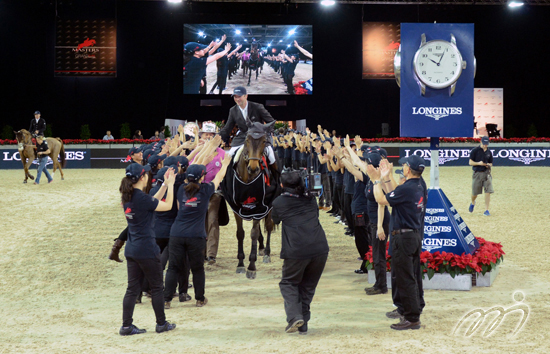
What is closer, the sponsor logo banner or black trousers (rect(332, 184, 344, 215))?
black trousers (rect(332, 184, 344, 215))

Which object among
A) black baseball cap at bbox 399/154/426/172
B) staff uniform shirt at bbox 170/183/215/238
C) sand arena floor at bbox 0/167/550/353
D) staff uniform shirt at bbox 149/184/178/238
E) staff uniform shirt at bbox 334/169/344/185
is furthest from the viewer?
staff uniform shirt at bbox 334/169/344/185

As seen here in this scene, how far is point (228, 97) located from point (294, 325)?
26975mm

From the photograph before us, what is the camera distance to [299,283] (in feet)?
18.3

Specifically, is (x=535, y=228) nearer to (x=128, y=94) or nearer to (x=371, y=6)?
(x=371, y=6)

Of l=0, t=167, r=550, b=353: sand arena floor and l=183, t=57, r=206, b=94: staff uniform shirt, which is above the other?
l=183, t=57, r=206, b=94: staff uniform shirt

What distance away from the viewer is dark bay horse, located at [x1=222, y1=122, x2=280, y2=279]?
24.6ft

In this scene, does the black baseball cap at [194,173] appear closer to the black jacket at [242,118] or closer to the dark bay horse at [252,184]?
the dark bay horse at [252,184]

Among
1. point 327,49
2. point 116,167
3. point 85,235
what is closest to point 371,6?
point 327,49

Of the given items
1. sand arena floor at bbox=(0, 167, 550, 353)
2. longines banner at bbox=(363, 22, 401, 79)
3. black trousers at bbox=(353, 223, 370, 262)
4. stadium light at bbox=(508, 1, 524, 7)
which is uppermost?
stadium light at bbox=(508, 1, 524, 7)

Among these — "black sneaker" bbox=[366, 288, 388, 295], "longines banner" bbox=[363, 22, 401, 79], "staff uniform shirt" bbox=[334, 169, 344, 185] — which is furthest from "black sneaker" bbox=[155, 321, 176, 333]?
"longines banner" bbox=[363, 22, 401, 79]

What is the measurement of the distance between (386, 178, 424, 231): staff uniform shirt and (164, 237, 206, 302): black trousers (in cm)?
216

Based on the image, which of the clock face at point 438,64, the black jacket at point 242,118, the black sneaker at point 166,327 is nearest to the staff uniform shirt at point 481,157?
the clock face at point 438,64

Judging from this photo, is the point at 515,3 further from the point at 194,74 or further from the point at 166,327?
the point at 166,327

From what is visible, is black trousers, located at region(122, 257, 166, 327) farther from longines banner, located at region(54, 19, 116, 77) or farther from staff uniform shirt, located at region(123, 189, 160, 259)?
longines banner, located at region(54, 19, 116, 77)
